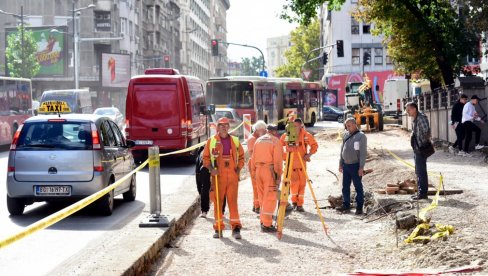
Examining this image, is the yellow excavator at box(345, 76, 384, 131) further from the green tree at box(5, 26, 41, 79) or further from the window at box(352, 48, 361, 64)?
the window at box(352, 48, 361, 64)

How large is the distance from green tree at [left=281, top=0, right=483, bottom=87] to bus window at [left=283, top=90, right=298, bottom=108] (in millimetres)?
17900

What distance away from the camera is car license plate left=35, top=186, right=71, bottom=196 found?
13961mm

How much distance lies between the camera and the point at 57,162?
14.0 meters

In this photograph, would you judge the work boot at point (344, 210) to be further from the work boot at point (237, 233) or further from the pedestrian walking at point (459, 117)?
the pedestrian walking at point (459, 117)

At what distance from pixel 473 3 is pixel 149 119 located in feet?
49.7

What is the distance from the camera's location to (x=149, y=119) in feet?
80.5

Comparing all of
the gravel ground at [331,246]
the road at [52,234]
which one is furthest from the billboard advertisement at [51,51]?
the gravel ground at [331,246]

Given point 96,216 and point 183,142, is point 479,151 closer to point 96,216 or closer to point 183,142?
point 183,142

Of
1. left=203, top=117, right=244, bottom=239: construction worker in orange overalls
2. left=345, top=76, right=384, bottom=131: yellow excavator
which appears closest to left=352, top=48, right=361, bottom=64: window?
left=345, top=76, right=384, bottom=131: yellow excavator

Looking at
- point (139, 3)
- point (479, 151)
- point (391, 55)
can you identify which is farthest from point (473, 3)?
point (139, 3)

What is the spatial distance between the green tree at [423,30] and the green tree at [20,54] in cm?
4101

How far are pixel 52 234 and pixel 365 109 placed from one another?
35.8 metres

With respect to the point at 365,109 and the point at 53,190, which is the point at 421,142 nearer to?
the point at 53,190

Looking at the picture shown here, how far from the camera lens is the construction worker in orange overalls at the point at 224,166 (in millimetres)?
12070
